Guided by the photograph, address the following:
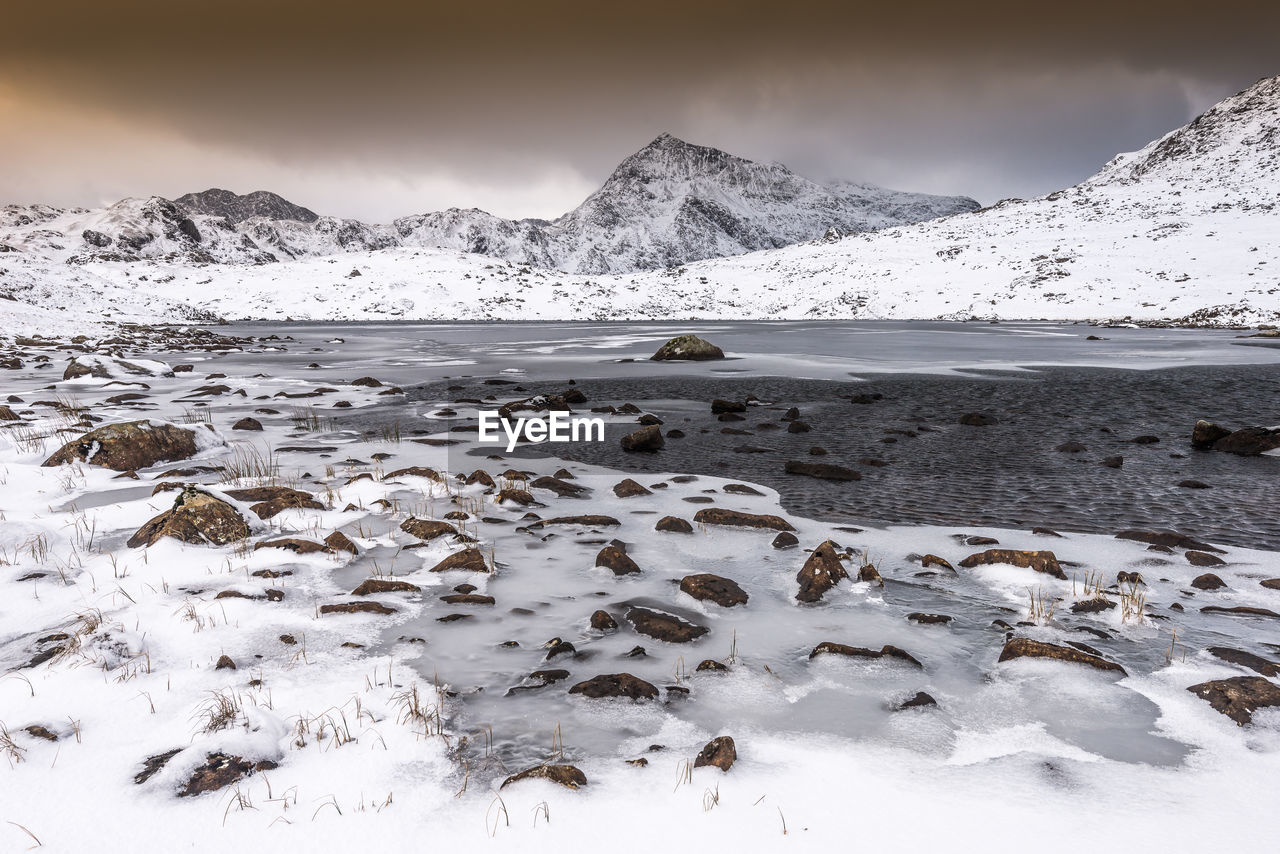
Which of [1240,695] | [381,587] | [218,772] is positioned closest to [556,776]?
[218,772]

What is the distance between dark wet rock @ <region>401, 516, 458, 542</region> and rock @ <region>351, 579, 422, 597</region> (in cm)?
115

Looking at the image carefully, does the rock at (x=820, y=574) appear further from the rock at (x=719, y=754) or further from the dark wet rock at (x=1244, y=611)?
the dark wet rock at (x=1244, y=611)

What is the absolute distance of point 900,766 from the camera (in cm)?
303

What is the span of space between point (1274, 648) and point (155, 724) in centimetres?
648

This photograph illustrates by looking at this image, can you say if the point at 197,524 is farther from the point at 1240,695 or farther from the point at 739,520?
the point at 1240,695

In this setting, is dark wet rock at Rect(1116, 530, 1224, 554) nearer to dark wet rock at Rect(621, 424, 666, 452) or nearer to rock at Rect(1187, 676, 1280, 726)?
rock at Rect(1187, 676, 1280, 726)

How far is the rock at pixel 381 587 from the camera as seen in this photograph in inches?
189

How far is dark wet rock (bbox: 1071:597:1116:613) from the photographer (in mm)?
4613

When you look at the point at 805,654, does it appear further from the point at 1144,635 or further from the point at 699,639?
the point at 1144,635

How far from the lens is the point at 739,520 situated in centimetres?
672

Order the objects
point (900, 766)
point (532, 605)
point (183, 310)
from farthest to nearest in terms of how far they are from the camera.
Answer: point (183, 310), point (532, 605), point (900, 766)

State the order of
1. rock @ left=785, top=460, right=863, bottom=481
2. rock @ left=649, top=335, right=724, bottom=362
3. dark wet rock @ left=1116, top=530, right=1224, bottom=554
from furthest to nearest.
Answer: rock @ left=649, top=335, right=724, bottom=362 < rock @ left=785, top=460, right=863, bottom=481 < dark wet rock @ left=1116, top=530, right=1224, bottom=554

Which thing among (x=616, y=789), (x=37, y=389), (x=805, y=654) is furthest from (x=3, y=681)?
(x=37, y=389)
